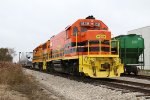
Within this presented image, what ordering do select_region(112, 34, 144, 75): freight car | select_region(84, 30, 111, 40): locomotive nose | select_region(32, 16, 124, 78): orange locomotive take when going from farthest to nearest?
select_region(112, 34, 144, 75): freight car → select_region(84, 30, 111, 40): locomotive nose → select_region(32, 16, 124, 78): orange locomotive

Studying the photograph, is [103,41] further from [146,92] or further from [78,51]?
→ [146,92]

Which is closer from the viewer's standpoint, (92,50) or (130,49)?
(92,50)

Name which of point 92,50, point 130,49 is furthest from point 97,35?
point 130,49

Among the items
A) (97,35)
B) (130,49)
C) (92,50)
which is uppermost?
(97,35)

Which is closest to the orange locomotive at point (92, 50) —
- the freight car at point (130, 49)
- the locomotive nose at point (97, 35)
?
the locomotive nose at point (97, 35)

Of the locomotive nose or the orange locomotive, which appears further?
the locomotive nose

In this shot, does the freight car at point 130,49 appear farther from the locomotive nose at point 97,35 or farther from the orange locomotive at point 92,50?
the locomotive nose at point 97,35

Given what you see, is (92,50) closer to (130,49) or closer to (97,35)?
(97,35)

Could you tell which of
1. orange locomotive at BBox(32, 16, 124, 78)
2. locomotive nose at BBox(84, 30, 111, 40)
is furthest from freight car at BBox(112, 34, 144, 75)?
A: locomotive nose at BBox(84, 30, 111, 40)

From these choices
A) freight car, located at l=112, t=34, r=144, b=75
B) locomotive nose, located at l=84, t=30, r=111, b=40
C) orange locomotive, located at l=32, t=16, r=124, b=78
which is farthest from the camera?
freight car, located at l=112, t=34, r=144, b=75

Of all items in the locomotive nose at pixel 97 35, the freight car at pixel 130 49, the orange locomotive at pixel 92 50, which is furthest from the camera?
the freight car at pixel 130 49

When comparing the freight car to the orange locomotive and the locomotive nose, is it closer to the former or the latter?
the orange locomotive

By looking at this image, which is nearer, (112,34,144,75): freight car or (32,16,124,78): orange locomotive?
(32,16,124,78): orange locomotive

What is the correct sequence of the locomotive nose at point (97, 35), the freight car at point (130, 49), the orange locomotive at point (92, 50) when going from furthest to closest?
the freight car at point (130, 49), the locomotive nose at point (97, 35), the orange locomotive at point (92, 50)
